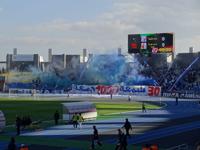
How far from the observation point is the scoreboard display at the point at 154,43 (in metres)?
105

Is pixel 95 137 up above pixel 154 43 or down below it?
below

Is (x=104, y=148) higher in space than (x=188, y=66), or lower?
lower

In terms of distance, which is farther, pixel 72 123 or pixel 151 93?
pixel 151 93

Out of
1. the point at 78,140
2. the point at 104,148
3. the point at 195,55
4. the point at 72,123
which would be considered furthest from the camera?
the point at 195,55

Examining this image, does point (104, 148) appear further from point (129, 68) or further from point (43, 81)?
point (43, 81)

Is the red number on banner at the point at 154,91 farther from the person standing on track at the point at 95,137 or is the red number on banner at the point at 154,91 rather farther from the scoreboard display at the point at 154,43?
the person standing on track at the point at 95,137

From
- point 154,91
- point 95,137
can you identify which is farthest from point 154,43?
point 95,137

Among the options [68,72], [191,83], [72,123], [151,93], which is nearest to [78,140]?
[72,123]

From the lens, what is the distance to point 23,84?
489ft

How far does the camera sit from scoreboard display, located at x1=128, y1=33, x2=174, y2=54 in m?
105

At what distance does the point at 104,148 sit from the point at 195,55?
4548 inches

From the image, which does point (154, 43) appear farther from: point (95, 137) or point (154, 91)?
point (95, 137)

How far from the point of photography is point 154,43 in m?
105

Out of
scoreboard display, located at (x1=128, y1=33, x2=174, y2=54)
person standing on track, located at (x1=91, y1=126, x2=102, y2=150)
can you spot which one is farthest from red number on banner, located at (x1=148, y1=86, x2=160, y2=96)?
person standing on track, located at (x1=91, y1=126, x2=102, y2=150)
